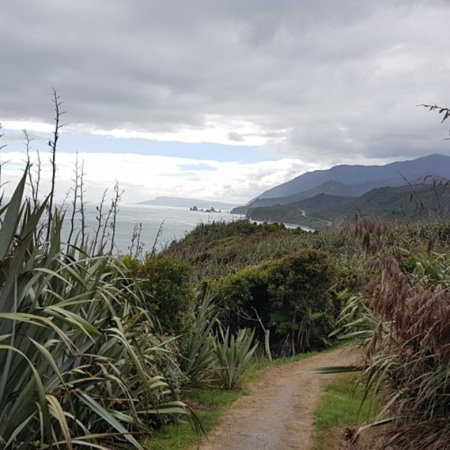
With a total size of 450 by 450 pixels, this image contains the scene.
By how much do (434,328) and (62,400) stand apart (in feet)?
8.94

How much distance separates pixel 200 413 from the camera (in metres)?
6.54

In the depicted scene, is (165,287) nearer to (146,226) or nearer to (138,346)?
(138,346)

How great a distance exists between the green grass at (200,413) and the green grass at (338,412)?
117 centimetres

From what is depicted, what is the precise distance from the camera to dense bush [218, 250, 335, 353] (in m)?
12.3

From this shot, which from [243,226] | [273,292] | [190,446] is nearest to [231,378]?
[190,446]

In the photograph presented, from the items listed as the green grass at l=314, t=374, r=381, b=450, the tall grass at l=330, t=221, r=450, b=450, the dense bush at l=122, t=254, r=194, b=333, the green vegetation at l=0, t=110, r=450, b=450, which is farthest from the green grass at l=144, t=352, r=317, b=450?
the tall grass at l=330, t=221, r=450, b=450

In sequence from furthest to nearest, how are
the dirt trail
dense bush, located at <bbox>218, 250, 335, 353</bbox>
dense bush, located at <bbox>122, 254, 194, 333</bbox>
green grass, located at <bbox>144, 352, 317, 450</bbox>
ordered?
dense bush, located at <bbox>218, 250, 335, 353</bbox> → dense bush, located at <bbox>122, 254, 194, 333</bbox> → the dirt trail → green grass, located at <bbox>144, 352, 317, 450</bbox>

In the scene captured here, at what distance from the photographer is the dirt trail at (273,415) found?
5562 millimetres

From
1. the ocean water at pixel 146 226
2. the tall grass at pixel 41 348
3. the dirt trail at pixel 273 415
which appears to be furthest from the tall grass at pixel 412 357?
the ocean water at pixel 146 226

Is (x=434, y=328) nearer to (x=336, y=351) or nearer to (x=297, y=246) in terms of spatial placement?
(x=336, y=351)

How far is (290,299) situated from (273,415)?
5.96 m

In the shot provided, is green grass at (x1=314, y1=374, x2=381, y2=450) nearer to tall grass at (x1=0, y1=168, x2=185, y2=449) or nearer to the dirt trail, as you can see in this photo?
the dirt trail

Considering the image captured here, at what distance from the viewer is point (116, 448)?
15.5ft

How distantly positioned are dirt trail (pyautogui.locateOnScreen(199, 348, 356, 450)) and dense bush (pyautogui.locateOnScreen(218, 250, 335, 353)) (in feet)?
9.77
